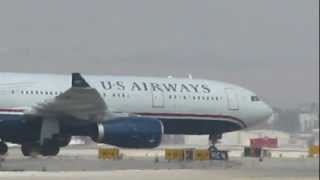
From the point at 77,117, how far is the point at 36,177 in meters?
11.5

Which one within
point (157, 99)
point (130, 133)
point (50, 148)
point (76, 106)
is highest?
point (157, 99)

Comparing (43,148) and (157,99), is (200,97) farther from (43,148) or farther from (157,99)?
(43,148)

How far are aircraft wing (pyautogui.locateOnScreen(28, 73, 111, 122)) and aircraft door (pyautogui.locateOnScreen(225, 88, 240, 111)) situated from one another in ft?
26.2

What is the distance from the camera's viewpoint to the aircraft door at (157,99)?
165 ft

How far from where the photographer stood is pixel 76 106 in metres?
47.7

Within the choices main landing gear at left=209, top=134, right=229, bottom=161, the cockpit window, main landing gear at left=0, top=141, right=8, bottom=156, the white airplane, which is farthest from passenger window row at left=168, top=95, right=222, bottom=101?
main landing gear at left=0, top=141, right=8, bottom=156

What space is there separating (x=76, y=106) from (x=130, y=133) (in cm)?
376

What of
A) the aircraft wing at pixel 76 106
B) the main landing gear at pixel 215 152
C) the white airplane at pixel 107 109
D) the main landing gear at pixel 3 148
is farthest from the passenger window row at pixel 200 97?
the main landing gear at pixel 3 148

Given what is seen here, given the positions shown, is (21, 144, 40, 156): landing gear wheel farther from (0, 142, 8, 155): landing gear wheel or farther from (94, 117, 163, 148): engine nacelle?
(94, 117, 163, 148): engine nacelle

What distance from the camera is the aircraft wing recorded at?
46.3m

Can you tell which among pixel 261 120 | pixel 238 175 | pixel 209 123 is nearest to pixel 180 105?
pixel 209 123

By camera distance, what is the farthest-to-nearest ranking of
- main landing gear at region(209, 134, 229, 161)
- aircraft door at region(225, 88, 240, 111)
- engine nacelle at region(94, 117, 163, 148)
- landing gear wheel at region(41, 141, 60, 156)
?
main landing gear at region(209, 134, 229, 161) → aircraft door at region(225, 88, 240, 111) → landing gear wheel at region(41, 141, 60, 156) → engine nacelle at region(94, 117, 163, 148)

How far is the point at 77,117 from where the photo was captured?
48.0 m

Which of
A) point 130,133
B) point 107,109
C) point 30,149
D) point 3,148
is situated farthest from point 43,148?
point 130,133
